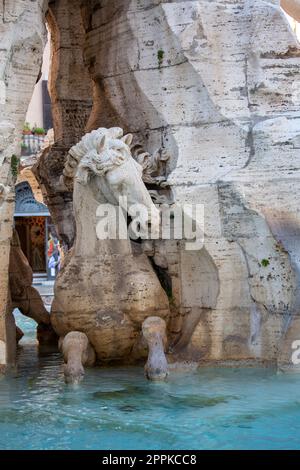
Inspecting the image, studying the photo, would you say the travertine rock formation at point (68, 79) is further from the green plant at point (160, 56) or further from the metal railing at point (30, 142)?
the metal railing at point (30, 142)

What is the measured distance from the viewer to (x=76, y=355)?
7602 mm

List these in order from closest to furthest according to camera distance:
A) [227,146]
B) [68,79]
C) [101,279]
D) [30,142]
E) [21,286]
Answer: [101,279] → [227,146] → [21,286] → [68,79] → [30,142]

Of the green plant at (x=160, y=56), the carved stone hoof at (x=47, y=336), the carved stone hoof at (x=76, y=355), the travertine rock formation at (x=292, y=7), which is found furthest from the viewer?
the carved stone hoof at (x=47, y=336)

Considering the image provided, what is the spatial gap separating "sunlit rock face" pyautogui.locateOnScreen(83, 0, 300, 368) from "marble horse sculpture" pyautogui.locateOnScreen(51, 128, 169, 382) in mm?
517

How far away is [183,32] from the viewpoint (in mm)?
8406

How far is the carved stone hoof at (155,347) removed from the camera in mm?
7492

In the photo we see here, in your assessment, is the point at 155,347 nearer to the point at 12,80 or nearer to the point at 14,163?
the point at 14,163

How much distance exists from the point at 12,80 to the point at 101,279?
1.86m

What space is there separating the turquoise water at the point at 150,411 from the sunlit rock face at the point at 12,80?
3.19 ft

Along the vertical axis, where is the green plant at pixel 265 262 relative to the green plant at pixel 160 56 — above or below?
below

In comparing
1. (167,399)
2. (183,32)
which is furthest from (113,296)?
(183,32)

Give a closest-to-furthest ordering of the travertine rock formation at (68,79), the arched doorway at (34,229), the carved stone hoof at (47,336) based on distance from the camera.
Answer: the carved stone hoof at (47,336)
the travertine rock formation at (68,79)
the arched doorway at (34,229)

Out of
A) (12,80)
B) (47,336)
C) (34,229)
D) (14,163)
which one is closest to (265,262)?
(14,163)

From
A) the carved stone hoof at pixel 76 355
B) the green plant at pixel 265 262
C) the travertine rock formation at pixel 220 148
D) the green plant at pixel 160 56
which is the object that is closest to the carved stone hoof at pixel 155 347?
the travertine rock formation at pixel 220 148
